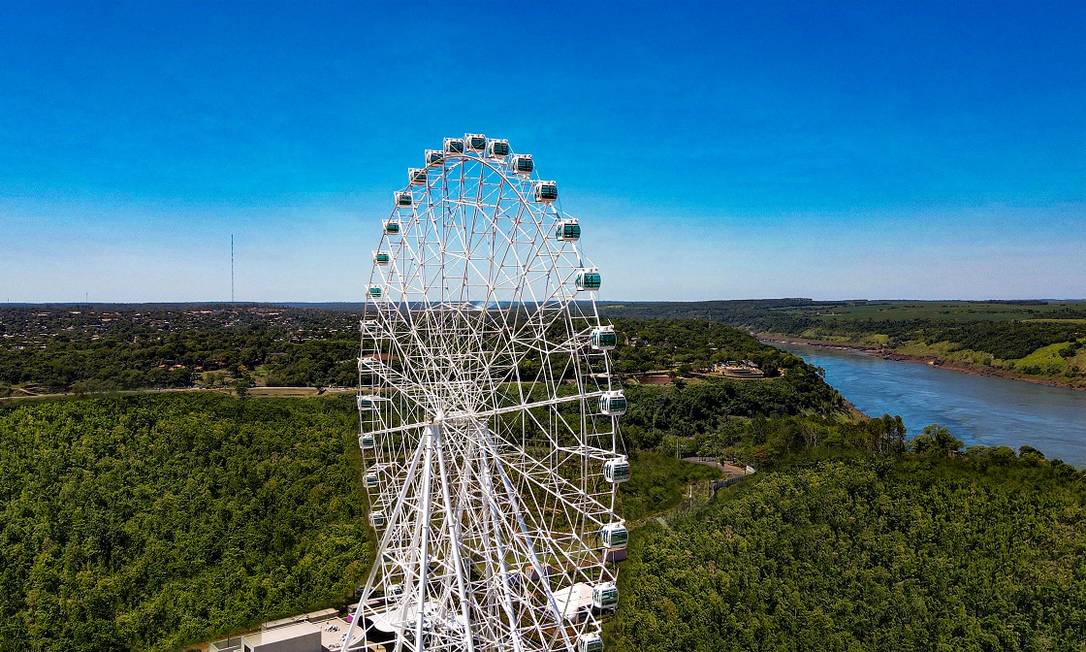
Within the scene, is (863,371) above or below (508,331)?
below

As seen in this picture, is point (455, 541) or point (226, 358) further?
point (226, 358)

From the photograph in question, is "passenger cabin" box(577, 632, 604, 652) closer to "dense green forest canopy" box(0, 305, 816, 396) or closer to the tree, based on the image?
the tree

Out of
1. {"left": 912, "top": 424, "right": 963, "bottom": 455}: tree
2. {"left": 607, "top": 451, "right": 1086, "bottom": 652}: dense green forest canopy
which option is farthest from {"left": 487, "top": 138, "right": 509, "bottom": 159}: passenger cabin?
{"left": 912, "top": 424, "right": 963, "bottom": 455}: tree

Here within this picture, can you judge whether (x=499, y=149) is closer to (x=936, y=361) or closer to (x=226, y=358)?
(x=226, y=358)

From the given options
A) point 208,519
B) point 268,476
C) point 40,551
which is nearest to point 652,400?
point 268,476

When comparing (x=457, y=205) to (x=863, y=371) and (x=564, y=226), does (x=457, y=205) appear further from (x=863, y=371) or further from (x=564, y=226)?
(x=863, y=371)

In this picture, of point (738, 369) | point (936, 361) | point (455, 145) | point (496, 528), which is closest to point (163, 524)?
point (496, 528)
